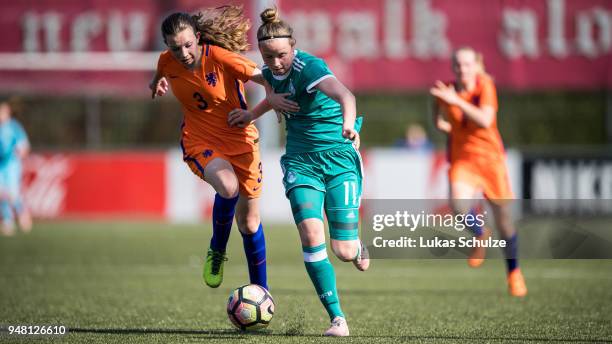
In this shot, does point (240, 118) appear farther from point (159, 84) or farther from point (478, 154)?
→ point (478, 154)

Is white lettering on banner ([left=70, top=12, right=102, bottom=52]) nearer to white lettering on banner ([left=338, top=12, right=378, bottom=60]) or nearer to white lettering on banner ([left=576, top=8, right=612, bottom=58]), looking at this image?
white lettering on banner ([left=338, top=12, right=378, bottom=60])

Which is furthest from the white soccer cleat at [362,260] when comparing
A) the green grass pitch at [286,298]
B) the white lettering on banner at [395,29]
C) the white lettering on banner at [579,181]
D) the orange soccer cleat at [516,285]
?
the white lettering on banner at [395,29]

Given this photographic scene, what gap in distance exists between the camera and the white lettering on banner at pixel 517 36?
21.4 metres

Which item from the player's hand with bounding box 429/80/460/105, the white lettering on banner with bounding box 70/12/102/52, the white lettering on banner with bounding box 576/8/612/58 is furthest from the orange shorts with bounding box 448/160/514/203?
the white lettering on banner with bounding box 70/12/102/52

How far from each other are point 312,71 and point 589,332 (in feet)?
8.41

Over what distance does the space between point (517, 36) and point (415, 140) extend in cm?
328

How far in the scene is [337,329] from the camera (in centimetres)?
625

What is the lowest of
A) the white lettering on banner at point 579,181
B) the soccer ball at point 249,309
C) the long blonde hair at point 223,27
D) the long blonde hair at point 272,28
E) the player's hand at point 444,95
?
the white lettering on banner at point 579,181

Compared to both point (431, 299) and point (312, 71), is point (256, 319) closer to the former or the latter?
point (312, 71)

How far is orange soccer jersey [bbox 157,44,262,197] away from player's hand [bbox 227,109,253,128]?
147mm

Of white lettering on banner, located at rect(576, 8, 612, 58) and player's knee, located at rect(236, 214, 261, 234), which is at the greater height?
player's knee, located at rect(236, 214, 261, 234)

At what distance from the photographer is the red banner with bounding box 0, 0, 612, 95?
21.0 meters

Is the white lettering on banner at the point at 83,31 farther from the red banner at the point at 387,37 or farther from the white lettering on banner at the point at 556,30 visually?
the white lettering on banner at the point at 556,30

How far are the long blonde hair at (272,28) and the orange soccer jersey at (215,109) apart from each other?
0.70 m
